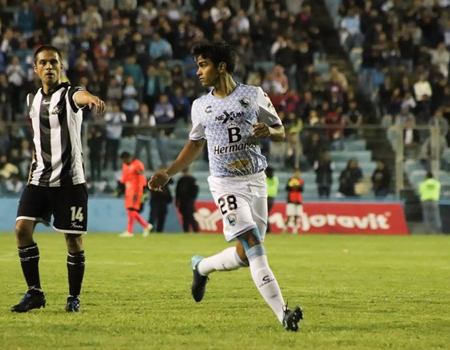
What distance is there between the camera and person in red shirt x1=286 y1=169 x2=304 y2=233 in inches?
1117

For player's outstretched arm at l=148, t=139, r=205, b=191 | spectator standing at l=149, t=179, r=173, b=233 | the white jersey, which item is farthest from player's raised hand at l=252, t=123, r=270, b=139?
spectator standing at l=149, t=179, r=173, b=233

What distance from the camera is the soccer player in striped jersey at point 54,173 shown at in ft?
31.8

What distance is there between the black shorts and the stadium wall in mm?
19153

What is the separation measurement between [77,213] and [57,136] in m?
0.72

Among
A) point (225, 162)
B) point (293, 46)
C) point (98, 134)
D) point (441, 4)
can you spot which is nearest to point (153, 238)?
point (98, 134)

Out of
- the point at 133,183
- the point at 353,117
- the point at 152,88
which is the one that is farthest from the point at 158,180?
the point at 152,88

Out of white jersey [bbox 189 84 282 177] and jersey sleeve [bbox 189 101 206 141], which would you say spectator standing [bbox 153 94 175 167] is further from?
white jersey [bbox 189 84 282 177]

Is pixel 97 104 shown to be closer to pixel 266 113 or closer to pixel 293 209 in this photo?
pixel 266 113

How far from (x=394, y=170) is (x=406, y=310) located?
A: 18600 mm

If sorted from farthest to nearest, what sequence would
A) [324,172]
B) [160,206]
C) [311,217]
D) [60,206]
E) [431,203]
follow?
[311,217], [160,206], [324,172], [431,203], [60,206]

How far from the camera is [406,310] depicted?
10234mm

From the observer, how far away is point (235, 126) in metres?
8.92

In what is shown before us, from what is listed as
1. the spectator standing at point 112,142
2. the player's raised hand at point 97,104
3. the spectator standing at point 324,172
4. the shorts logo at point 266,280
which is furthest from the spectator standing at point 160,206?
the shorts logo at point 266,280

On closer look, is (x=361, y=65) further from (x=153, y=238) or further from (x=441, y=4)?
(x=153, y=238)
